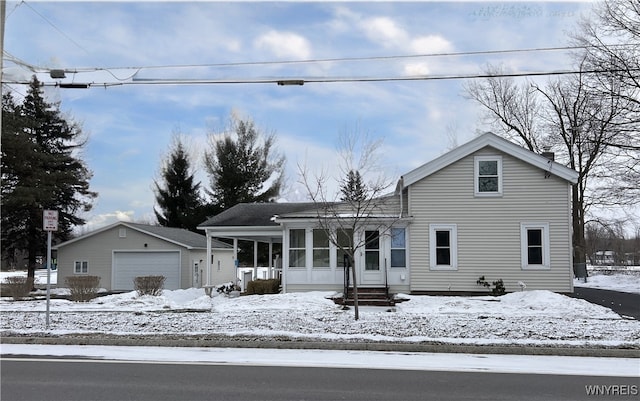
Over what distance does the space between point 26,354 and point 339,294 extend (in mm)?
11060

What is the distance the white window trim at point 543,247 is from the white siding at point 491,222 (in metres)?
0.12

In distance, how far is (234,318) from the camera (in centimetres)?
1363

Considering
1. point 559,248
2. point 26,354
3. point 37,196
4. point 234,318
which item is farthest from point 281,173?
point 26,354

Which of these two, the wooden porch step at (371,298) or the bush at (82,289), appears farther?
the bush at (82,289)

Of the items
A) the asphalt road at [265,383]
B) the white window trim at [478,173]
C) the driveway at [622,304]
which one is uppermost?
the white window trim at [478,173]

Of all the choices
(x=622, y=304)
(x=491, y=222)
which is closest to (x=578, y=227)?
(x=622, y=304)

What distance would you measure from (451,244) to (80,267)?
20.7m

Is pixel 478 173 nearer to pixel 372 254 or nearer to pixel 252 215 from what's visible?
pixel 372 254

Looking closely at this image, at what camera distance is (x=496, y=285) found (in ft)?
62.5

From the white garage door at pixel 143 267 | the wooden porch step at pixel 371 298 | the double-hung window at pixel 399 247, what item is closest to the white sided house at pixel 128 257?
the white garage door at pixel 143 267

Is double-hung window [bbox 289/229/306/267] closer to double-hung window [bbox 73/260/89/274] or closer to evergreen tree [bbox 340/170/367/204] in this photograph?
evergreen tree [bbox 340/170/367/204]

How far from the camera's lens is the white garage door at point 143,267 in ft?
94.1

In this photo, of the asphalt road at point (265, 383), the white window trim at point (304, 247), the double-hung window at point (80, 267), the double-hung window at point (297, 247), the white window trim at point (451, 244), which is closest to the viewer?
the asphalt road at point (265, 383)

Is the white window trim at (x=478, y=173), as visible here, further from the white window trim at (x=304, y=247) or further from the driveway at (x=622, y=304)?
the white window trim at (x=304, y=247)
